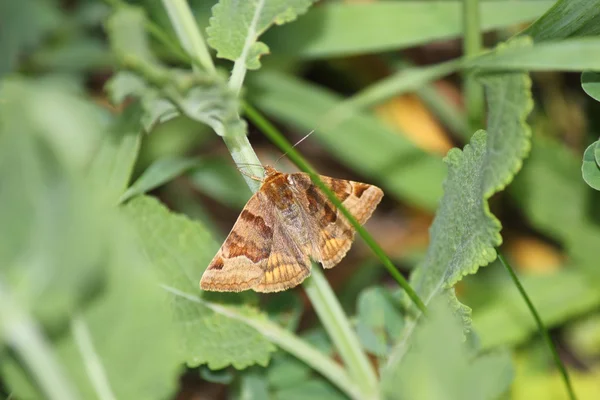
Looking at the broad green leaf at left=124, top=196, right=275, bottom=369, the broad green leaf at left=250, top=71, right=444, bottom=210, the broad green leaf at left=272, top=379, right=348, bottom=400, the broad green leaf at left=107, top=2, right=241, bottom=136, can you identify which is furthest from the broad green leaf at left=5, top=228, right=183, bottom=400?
the broad green leaf at left=250, top=71, right=444, bottom=210

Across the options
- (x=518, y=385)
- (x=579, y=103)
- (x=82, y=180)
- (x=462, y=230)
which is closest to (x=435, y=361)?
(x=462, y=230)

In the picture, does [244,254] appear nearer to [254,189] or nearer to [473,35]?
[254,189]

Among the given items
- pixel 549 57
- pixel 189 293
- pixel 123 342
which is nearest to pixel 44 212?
pixel 123 342

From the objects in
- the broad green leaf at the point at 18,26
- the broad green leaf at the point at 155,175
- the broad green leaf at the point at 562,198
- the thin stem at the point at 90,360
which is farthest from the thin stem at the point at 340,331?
the broad green leaf at the point at 18,26

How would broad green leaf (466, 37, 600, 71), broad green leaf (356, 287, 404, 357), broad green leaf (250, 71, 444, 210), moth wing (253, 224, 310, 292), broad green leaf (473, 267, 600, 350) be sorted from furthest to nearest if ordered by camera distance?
broad green leaf (250, 71, 444, 210), broad green leaf (473, 267, 600, 350), broad green leaf (356, 287, 404, 357), moth wing (253, 224, 310, 292), broad green leaf (466, 37, 600, 71)

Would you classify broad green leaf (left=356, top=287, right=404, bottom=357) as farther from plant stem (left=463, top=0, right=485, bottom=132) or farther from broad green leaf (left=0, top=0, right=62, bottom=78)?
broad green leaf (left=0, top=0, right=62, bottom=78)
